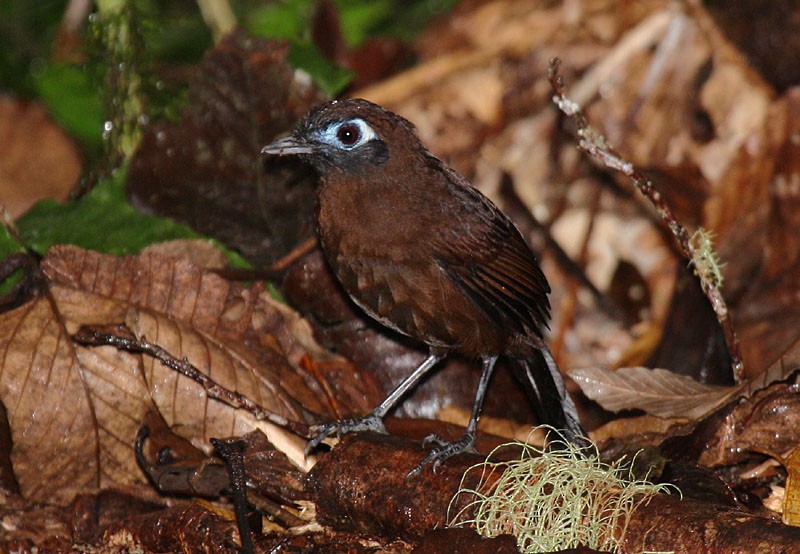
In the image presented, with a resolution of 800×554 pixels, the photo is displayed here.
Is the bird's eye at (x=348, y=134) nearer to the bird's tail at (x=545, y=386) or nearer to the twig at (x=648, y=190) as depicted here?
the twig at (x=648, y=190)

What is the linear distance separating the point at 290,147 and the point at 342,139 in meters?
0.22

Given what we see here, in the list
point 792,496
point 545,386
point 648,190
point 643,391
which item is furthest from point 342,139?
point 792,496

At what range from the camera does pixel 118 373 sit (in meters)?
4.20

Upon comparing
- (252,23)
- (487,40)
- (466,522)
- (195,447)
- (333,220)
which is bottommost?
(466,522)

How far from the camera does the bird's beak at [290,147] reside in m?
4.21

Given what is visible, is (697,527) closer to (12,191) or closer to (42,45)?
(12,191)

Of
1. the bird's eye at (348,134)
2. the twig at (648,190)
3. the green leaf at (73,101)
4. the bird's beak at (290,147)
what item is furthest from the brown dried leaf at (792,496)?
the green leaf at (73,101)

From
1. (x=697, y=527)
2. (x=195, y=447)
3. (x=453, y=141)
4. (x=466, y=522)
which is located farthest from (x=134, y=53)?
(x=697, y=527)

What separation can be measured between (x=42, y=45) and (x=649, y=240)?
5.19 m

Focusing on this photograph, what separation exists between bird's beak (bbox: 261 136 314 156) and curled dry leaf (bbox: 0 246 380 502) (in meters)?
0.67

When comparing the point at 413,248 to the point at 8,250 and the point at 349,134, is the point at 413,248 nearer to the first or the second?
the point at 349,134

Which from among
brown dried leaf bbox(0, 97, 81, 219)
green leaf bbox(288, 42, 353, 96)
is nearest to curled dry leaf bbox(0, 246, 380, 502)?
green leaf bbox(288, 42, 353, 96)

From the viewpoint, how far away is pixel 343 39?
6.90 meters

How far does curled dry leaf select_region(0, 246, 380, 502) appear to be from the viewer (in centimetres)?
410
